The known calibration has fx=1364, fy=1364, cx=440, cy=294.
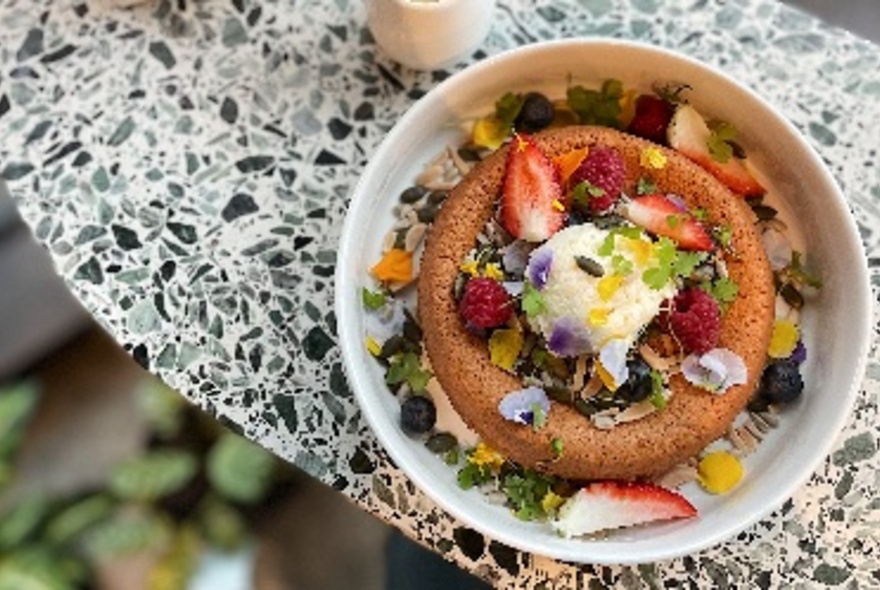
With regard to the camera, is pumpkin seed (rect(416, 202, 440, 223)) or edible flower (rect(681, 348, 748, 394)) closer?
edible flower (rect(681, 348, 748, 394))

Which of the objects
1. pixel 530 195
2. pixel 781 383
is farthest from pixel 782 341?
pixel 530 195

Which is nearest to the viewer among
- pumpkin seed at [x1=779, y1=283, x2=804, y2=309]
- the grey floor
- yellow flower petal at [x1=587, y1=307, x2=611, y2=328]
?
yellow flower petal at [x1=587, y1=307, x2=611, y2=328]

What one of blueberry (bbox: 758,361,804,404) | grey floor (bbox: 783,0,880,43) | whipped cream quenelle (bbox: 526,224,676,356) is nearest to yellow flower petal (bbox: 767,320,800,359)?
blueberry (bbox: 758,361,804,404)

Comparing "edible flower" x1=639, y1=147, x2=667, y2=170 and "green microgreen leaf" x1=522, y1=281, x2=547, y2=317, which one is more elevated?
"edible flower" x1=639, y1=147, x2=667, y2=170

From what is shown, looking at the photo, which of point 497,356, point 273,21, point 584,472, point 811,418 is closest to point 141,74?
point 273,21

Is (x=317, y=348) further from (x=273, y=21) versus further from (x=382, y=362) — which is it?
(x=273, y=21)

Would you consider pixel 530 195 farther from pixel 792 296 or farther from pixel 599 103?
pixel 792 296

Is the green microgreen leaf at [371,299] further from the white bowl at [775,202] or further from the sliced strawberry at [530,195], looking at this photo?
the sliced strawberry at [530,195]

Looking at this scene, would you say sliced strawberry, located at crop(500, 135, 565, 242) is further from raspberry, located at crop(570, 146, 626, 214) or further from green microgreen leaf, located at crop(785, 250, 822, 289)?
green microgreen leaf, located at crop(785, 250, 822, 289)
